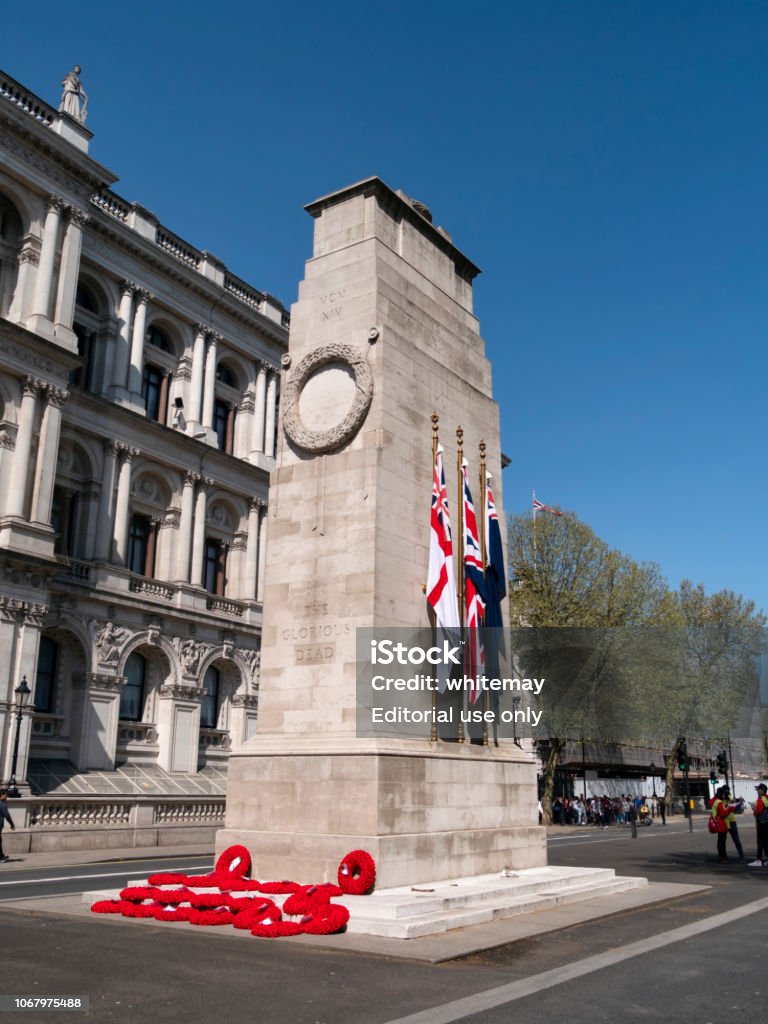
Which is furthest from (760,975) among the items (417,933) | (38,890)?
(38,890)

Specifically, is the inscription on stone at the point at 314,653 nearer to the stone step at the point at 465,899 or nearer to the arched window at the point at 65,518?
the stone step at the point at 465,899

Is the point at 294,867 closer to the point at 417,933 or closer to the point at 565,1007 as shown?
the point at 417,933

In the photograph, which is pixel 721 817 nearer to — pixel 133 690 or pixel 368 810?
pixel 368 810

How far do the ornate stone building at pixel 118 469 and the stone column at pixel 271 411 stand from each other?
0.10 meters

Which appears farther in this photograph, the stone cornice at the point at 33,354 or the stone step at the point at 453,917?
the stone cornice at the point at 33,354

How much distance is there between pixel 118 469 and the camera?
125 ft

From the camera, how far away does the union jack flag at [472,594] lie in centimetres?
1658

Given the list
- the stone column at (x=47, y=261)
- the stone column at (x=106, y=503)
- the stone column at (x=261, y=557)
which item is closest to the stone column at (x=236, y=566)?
the stone column at (x=261, y=557)

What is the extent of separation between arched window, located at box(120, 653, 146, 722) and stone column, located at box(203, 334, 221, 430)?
451 inches

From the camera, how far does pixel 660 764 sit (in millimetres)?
84000

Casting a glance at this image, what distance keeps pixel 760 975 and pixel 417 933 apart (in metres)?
3.85

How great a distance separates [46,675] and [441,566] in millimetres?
23589

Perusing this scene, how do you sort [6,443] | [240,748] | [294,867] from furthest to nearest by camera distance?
[6,443]
[240,748]
[294,867]

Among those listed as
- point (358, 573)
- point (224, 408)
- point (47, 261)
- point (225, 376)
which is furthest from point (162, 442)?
point (358, 573)
